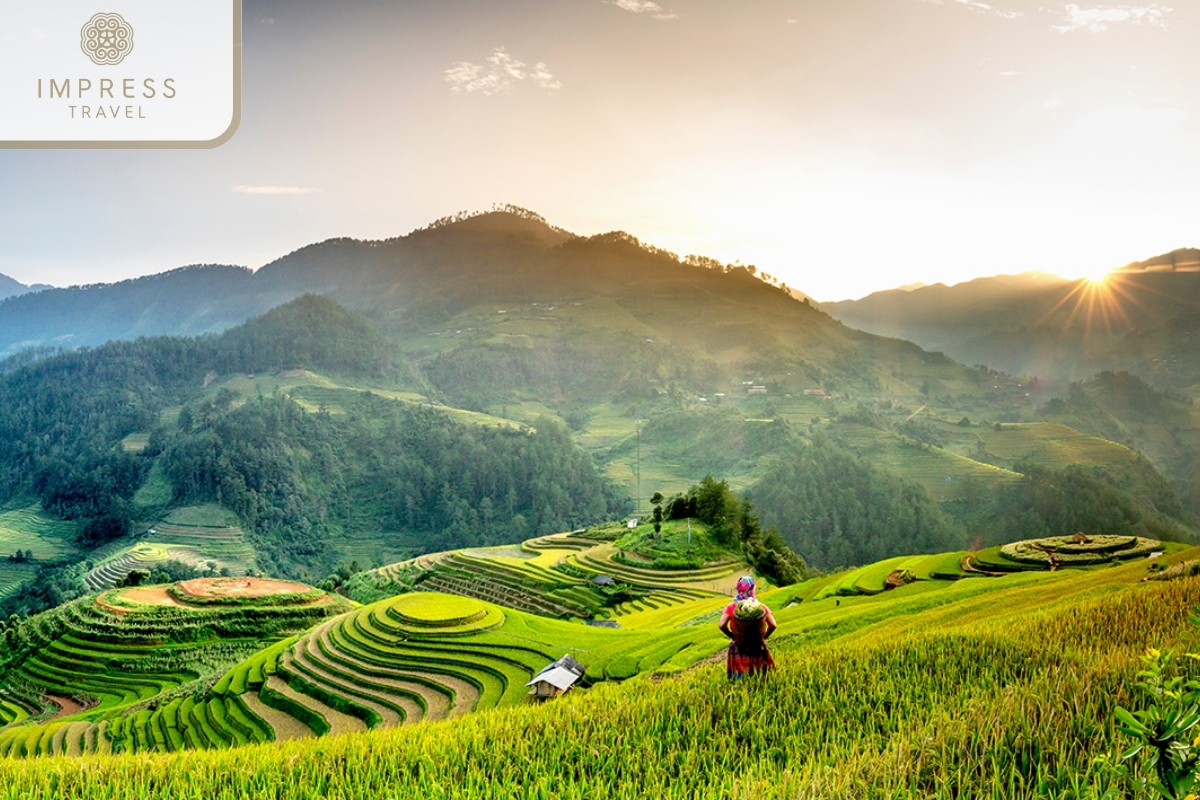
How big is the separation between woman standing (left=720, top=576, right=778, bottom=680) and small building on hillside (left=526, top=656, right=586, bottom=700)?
45.8 ft

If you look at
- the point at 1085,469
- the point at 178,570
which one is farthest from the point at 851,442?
the point at 178,570

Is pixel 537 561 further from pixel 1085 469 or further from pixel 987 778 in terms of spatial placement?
A: pixel 1085 469

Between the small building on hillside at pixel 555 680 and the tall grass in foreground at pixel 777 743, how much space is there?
14.1 meters

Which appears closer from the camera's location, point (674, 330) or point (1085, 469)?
point (1085, 469)

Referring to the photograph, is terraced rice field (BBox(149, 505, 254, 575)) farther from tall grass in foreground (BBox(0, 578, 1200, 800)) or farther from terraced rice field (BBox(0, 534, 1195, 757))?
tall grass in foreground (BBox(0, 578, 1200, 800))

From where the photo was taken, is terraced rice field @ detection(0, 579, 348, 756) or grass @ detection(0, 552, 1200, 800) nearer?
grass @ detection(0, 552, 1200, 800)

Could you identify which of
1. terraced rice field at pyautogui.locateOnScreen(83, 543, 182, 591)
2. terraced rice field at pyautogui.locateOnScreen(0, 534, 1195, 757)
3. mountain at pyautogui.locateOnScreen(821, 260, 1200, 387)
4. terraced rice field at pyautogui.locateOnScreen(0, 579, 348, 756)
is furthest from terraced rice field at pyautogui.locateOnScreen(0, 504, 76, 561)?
mountain at pyautogui.locateOnScreen(821, 260, 1200, 387)

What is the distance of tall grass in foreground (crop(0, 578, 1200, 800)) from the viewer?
3002 mm

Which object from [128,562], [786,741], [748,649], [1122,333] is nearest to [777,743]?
[786,741]

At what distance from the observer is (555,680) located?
61.6ft

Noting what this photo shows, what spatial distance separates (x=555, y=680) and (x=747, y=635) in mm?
14696

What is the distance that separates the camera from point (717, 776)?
11.0 feet

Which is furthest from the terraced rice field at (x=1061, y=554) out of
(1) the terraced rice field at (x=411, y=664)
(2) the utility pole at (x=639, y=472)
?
(2) the utility pole at (x=639, y=472)

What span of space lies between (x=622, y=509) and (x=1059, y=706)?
9611 centimetres
